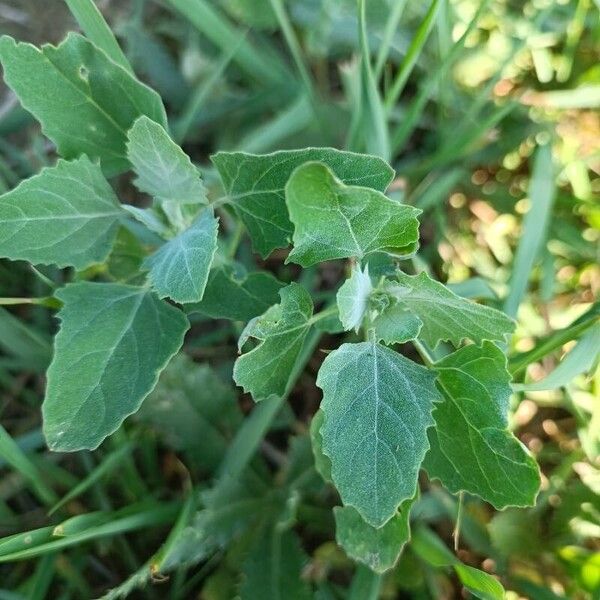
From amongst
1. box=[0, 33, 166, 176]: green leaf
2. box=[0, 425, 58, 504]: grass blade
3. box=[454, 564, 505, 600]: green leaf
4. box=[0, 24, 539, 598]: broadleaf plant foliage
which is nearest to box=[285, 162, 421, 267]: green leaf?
box=[0, 24, 539, 598]: broadleaf plant foliage

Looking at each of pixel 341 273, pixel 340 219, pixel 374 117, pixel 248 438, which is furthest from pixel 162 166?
pixel 341 273

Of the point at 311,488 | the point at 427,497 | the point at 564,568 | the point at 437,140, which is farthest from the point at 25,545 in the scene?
the point at 437,140

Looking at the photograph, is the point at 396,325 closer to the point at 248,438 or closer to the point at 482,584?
the point at 482,584

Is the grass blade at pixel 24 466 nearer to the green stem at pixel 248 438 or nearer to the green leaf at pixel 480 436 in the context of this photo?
the green stem at pixel 248 438

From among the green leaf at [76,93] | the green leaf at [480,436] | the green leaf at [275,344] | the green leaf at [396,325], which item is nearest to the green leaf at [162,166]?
the green leaf at [76,93]

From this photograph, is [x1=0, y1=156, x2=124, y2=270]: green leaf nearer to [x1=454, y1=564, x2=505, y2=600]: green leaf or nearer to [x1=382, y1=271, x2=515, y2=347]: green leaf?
[x1=382, y1=271, x2=515, y2=347]: green leaf

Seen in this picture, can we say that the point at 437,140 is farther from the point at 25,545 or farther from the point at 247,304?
the point at 25,545
